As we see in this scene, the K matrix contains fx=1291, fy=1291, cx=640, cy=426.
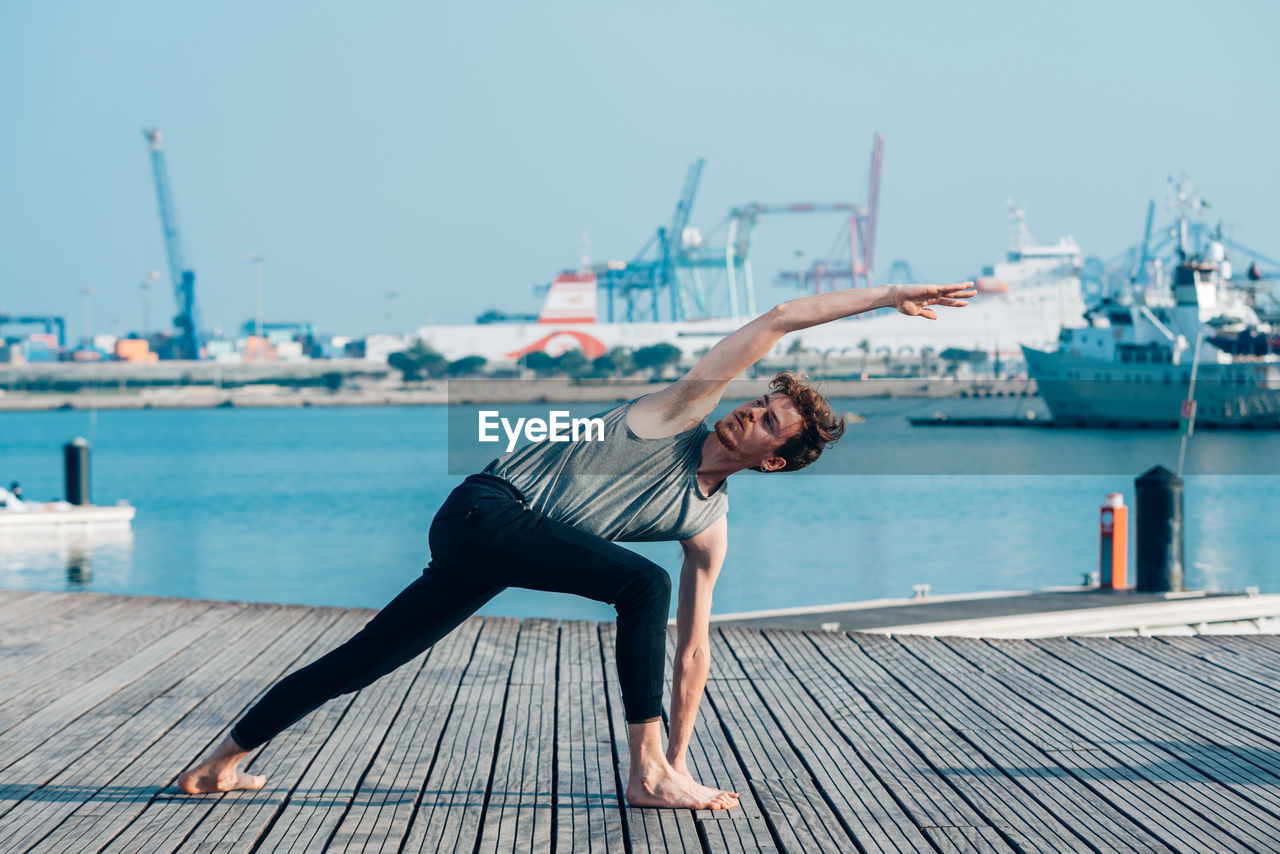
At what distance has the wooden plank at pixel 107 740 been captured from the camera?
2.46m

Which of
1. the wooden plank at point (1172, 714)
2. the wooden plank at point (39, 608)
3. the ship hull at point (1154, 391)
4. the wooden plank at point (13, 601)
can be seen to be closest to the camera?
the wooden plank at point (1172, 714)

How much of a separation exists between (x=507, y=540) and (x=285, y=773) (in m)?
0.88

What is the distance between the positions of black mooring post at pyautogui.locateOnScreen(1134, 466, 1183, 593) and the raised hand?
18.8ft

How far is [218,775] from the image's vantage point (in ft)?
8.32

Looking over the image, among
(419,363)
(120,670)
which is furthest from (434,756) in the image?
(419,363)

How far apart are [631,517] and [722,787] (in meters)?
0.67

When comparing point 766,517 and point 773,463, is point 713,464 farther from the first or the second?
point 766,517

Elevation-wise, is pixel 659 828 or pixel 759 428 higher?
pixel 759 428

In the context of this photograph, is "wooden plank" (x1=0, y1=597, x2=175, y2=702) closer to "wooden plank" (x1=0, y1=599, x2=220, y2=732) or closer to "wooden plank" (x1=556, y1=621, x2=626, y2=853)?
"wooden plank" (x1=0, y1=599, x2=220, y2=732)

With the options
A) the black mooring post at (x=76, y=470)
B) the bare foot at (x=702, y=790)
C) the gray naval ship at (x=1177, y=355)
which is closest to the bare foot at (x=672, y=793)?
the bare foot at (x=702, y=790)

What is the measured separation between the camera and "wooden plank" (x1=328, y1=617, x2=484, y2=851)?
2326 millimetres

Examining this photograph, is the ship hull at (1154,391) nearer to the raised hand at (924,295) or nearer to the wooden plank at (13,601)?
the wooden plank at (13,601)

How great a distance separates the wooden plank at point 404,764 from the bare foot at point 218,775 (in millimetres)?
240

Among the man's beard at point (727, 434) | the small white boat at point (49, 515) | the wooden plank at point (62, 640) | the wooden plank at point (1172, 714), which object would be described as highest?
the man's beard at point (727, 434)
